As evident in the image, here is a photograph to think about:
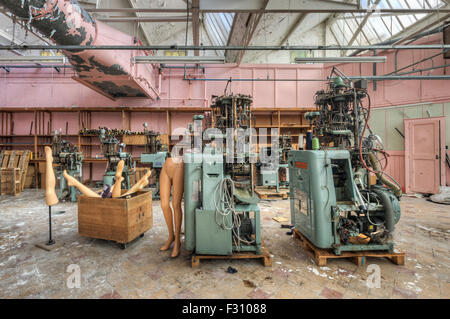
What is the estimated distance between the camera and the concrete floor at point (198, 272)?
5.79ft

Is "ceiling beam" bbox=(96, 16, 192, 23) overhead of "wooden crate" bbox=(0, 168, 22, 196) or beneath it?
overhead

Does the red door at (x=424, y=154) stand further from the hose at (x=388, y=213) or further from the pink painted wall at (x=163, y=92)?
the hose at (x=388, y=213)

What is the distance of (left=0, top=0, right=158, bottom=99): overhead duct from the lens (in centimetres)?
270

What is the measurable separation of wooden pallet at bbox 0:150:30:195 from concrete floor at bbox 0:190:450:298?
401 centimetres

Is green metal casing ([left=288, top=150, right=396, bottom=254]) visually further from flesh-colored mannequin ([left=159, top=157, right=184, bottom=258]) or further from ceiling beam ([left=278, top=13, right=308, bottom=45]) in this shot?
ceiling beam ([left=278, top=13, right=308, bottom=45])

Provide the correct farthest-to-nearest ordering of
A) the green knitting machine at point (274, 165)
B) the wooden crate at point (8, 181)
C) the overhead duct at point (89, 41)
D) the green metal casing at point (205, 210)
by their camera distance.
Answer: the wooden crate at point (8, 181), the green knitting machine at point (274, 165), the overhead duct at point (89, 41), the green metal casing at point (205, 210)

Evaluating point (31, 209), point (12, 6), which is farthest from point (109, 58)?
point (31, 209)

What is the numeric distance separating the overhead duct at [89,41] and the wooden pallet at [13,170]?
3.45m

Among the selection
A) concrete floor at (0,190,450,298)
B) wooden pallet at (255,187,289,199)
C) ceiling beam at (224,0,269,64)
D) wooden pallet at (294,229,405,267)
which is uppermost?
ceiling beam at (224,0,269,64)

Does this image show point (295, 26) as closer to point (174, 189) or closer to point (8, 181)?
point (174, 189)

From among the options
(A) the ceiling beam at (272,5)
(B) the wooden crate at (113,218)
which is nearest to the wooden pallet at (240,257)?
(B) the wooden crate at (113,218)

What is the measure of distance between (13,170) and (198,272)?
23.1ft

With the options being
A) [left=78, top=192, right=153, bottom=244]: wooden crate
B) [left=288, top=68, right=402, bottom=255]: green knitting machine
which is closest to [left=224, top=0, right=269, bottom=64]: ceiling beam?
[left=288, top=68, right=402, bottom=255]: green knitting machine

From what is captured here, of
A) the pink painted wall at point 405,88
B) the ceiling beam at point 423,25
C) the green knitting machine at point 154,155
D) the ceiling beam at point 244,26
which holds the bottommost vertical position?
the green knitting machine at point 154,155
